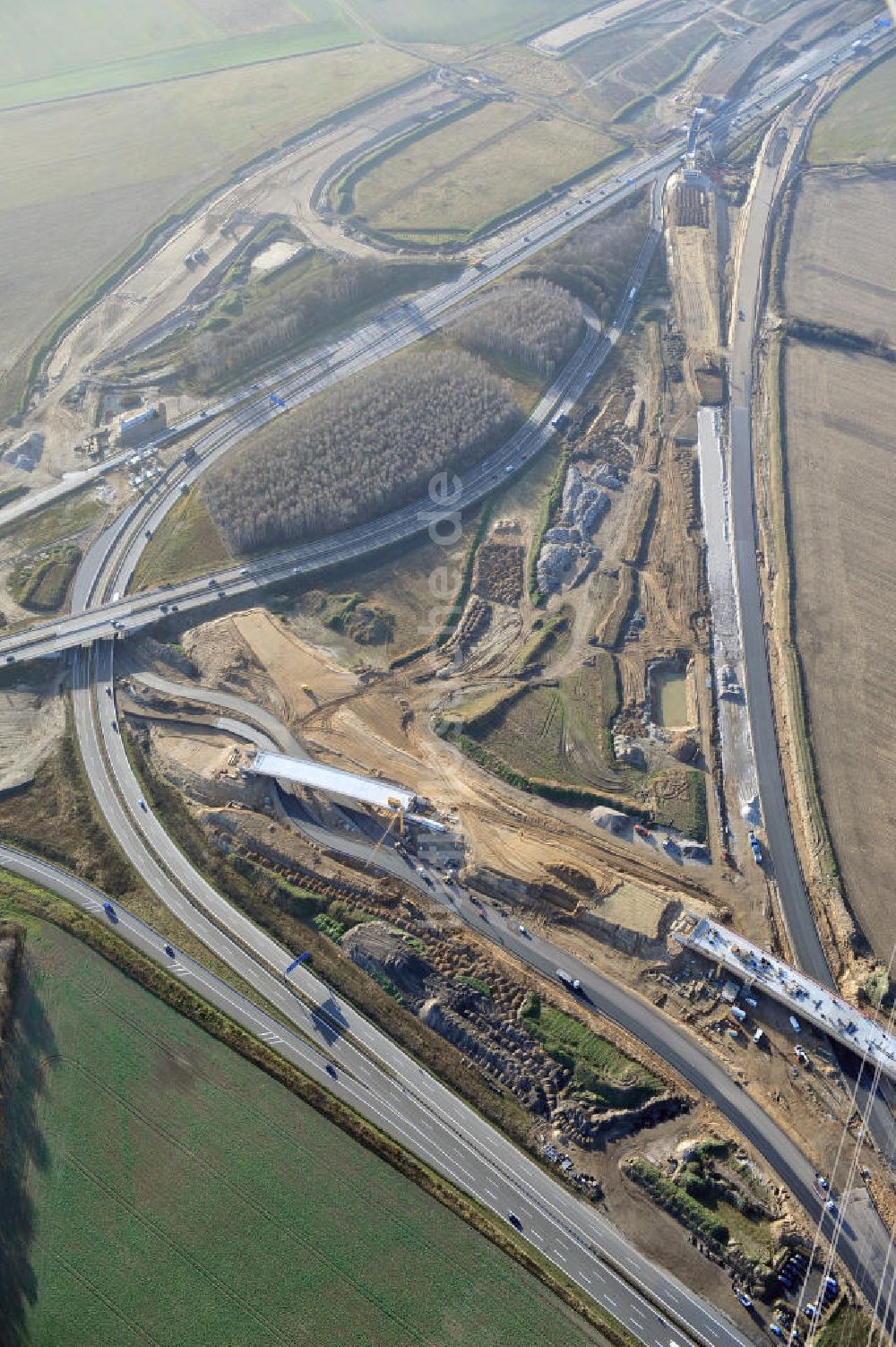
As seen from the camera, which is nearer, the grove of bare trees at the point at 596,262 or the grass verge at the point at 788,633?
the grass verge at the point at 788,633

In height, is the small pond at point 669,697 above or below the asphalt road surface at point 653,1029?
above

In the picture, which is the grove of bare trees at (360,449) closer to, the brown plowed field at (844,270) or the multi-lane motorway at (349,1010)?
the multi-lane motorway at (349,1010)

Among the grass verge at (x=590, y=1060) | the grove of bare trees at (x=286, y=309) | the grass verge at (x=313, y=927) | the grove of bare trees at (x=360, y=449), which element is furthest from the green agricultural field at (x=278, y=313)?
the grass verge at (x=590, y=1060)

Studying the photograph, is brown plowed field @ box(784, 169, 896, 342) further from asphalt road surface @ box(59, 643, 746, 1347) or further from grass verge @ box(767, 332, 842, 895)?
asphalt road surface @ box(59, 643, 746, 1347)

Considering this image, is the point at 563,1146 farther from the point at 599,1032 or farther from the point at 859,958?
the point at 859,958

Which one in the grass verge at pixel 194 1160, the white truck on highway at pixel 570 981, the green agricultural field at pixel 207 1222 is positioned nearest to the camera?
the green agricultural field at pixel 207 1222

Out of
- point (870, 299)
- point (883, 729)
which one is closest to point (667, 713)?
point (883, 729)
